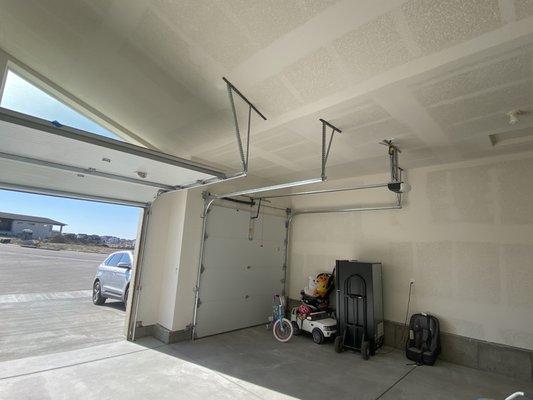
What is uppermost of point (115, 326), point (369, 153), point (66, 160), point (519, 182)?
point (369, 153)

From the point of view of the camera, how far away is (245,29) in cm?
206

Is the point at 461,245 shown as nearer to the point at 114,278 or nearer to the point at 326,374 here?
the point at 326,374

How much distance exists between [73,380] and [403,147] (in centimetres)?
479

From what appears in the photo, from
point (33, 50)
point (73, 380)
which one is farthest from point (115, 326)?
point (33, 50)

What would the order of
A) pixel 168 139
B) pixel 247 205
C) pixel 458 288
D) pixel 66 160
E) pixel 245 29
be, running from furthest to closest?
pixel 247 205
pixel 168 139
pixel 458 288
pixel 66 160
pixel 245 29

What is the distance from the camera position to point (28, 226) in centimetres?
2731

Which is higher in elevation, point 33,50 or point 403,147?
point 33,50

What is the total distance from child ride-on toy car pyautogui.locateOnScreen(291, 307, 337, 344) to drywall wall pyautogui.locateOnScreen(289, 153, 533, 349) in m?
1.02

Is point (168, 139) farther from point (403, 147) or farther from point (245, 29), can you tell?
point (403, 147)

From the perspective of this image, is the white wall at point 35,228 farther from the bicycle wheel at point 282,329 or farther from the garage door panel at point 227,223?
the bicycle wheel at point 282,329

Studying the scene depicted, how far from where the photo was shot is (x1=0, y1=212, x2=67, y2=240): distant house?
86.5 feet

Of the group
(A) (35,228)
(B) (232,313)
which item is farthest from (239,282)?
(A) (35,228)

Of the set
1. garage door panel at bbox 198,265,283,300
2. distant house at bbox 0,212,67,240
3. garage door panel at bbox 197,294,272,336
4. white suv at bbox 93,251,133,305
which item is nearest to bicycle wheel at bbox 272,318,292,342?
garage door panel at bbox 197,294,272,336

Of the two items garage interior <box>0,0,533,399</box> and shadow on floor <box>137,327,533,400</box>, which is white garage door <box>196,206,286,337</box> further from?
shadow on floor <box>137,327,533,400</box>
